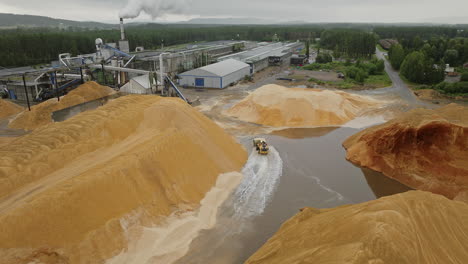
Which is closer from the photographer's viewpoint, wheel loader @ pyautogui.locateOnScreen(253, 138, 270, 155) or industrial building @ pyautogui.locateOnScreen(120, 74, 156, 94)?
wheel loader @ pyautogui.locateOnScreen(253, 138, 270, 155)

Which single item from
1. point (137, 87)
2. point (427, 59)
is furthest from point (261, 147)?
point (427, 59)

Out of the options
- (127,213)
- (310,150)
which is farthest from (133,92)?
(127,213)

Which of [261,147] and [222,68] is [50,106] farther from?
[222,68]

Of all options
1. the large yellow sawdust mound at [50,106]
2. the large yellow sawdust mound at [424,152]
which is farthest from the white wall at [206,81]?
the large yellow sawdust mound at [424,152]

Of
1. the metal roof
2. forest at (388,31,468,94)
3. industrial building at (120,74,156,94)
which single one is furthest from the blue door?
forest at (388,31,468,94)

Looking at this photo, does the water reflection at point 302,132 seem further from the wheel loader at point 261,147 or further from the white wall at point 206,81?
the white wall at point 206,81

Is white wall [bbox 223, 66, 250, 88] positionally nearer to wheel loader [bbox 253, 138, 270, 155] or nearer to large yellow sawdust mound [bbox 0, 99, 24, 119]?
wheel loader [bbox 253, 138, 270, 155]

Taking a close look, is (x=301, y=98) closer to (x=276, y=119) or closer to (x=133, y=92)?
(x=276, y=119)
